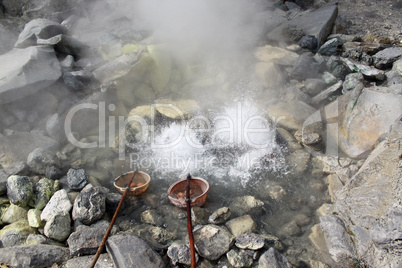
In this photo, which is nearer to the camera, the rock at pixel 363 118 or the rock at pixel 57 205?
the rock at pixel 57 205

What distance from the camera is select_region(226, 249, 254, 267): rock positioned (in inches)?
103

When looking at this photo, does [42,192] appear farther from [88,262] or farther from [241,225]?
[241,225]

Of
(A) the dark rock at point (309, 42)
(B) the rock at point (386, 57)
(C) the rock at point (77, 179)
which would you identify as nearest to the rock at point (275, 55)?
(A) the dark rock at point (309, 42)

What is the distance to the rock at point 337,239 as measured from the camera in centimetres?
262

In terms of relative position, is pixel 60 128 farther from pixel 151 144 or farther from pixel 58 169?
pixel 151 144

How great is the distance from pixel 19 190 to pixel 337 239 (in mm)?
3493

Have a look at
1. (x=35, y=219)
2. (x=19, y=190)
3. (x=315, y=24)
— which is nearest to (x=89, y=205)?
(x=35, y=219)

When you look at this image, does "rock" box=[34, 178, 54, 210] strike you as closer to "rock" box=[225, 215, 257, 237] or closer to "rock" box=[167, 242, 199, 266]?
"rock" box=[167, 242, 199, 266]

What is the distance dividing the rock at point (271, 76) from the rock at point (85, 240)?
3796mm

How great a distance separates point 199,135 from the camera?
459cm

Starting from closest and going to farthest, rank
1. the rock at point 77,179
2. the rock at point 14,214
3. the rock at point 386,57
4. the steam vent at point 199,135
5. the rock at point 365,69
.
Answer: the steam vent at point 199,135 < the rock at point 14,214 < the rock at point 77,179 < the rock at point 365,69 < the rock at point 386,57

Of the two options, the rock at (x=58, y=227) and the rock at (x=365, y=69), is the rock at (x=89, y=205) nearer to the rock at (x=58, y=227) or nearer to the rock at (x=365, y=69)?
the rock at (x=58, y=227)

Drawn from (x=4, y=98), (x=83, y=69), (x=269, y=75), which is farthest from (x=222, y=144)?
(x=4, y=98)

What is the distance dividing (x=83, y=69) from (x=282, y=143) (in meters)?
3.80
